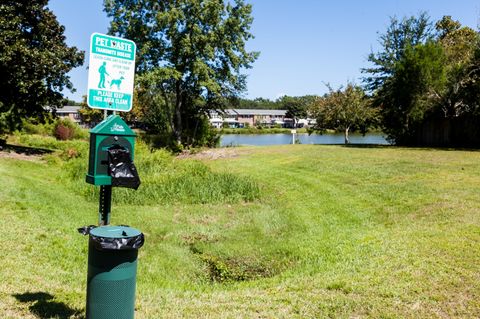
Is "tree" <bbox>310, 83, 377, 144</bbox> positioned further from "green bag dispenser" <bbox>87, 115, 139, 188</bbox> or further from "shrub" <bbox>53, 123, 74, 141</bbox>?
"green bag dispenser" <bbox>87, 115, 139, 188</bbox>

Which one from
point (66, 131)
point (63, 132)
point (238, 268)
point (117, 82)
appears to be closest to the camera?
point (117, 82)

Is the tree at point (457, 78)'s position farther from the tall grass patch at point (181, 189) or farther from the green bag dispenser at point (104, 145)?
the green bag dispenser at point (104, 145)

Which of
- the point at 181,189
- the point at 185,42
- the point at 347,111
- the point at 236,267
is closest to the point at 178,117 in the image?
the point at 185,42

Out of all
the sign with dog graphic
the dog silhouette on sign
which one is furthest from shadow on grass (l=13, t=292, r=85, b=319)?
the dog silhouette on sign

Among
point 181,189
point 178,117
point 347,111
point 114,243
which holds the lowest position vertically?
point 181,189

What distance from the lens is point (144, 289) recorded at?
5.07 meters

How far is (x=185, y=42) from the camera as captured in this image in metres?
27.9

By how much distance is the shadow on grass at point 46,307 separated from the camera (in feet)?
13.2

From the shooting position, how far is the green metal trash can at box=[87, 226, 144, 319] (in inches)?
132

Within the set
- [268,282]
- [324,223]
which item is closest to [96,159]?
[268,282]

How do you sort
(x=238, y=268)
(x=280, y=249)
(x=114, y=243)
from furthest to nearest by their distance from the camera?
(x=280, y=249) → (x=238, y=268) → (x=114, y=243)

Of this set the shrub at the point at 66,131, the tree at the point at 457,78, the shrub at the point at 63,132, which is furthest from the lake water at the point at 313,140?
the shrub at the point at 63,132

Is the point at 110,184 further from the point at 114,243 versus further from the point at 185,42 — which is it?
the point at 185,42

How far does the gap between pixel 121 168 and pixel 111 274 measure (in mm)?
879
